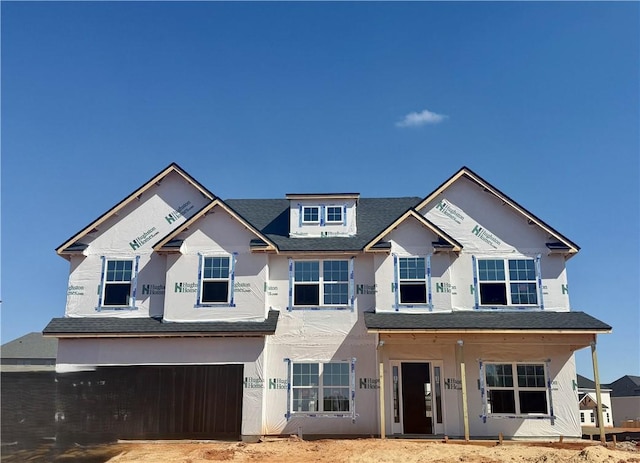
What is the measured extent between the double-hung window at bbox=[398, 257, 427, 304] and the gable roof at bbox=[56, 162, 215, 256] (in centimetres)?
808

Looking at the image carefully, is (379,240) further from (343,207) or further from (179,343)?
(179,343)

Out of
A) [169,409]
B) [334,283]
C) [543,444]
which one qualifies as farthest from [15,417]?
[543,444]

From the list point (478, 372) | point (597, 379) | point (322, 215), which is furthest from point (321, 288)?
point (597, 379)

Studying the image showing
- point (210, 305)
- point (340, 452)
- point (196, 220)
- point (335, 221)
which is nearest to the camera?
point (340, 452)

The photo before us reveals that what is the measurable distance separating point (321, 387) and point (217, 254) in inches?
252

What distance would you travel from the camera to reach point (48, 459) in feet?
58.6

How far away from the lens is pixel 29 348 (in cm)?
4341

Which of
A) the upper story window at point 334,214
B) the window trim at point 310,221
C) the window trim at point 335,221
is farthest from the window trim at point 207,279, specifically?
the upper story window at point 334,214

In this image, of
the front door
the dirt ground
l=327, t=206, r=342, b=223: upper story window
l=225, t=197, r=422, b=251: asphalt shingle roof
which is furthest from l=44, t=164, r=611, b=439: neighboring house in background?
the dirt ground

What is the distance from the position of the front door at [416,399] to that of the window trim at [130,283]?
10.7m

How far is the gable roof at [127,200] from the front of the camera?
2219 cm

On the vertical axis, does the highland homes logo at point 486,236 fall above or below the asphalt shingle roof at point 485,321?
above

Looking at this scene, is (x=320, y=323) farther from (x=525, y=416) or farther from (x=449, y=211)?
(x=525, y=416)

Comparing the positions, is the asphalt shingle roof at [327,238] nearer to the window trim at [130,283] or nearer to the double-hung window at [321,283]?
the double-hung window at [321,283]
